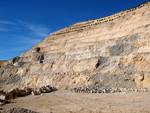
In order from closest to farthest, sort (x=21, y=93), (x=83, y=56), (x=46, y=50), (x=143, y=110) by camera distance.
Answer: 1. (x=143, y=110)
2. (x=21, y=93)
3. (x=83, y=56)
4. (x=46, y=50)

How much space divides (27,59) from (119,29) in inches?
939

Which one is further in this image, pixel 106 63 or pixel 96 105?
pixel 106 63

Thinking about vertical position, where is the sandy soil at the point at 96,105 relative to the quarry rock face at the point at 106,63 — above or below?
below

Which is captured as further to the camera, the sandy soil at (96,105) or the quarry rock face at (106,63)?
the quarry rock face at (106,63)

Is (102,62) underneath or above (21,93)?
above

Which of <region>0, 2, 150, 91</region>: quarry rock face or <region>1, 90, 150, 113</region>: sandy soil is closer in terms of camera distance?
<region>1, 90, 150, 113</region>: sandy soil

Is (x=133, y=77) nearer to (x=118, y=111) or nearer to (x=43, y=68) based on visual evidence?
(x=118, y=111)

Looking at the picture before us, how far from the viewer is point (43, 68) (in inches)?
1080

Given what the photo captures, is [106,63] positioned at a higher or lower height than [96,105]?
higher

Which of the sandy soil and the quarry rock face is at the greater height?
the quarry rock face

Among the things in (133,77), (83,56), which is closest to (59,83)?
(83,56)

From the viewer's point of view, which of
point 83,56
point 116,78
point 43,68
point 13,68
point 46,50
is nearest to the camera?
point 116,78

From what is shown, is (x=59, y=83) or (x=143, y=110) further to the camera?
(x=59, y=83)

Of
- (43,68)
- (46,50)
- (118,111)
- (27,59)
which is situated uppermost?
(46,50)
